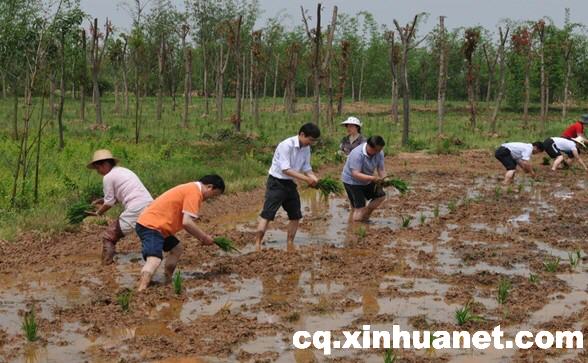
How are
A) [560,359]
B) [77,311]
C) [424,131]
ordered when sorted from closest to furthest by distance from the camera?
[560,359] → [77,311] → [424,131]

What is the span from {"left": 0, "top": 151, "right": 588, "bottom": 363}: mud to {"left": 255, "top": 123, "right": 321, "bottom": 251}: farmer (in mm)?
484

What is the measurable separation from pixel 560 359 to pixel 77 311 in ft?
12.5

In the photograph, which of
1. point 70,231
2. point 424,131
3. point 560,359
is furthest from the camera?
point 424,131

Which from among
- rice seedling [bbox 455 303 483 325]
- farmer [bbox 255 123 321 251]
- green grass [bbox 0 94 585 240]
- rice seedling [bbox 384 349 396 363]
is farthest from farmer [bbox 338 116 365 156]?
rice seedling [bbox 384 349 396 363]

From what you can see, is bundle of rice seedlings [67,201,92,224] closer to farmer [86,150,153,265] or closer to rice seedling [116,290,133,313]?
farmer [86,150,153,265]

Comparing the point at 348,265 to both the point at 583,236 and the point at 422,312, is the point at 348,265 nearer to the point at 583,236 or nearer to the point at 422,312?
the point at 422,312

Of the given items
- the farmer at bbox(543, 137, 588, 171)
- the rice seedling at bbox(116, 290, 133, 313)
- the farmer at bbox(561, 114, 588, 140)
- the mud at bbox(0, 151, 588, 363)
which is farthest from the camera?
the farmer at bbox(561, 114, 588, 140)

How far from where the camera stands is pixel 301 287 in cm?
732

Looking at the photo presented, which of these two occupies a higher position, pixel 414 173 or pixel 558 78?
pixel 558 78

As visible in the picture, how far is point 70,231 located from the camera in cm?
935

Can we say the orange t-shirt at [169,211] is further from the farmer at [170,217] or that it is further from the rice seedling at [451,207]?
the rice seedling at [451,207]

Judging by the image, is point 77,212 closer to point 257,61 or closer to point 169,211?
point 169,211

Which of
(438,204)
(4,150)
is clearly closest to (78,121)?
(4,150)

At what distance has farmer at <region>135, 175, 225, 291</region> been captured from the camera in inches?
271
